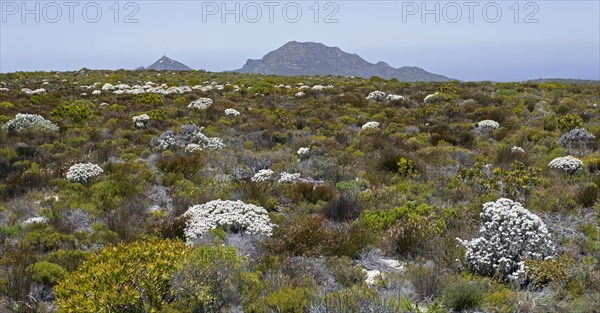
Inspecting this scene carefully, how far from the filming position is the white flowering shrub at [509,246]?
631cm

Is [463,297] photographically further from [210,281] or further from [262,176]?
[262,176]

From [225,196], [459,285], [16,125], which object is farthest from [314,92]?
[459,285]

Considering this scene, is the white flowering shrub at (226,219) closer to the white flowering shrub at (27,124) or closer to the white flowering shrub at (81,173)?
the white flowering shrub at (81,173)

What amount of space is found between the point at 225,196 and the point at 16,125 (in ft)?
34.6

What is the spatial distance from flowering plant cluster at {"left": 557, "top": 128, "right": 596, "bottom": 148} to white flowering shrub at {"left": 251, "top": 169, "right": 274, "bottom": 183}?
30.3ft

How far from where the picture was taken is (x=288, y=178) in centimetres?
1088

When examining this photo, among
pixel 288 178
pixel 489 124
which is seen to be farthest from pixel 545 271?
pixel 489 124

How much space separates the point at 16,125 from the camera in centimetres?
1569

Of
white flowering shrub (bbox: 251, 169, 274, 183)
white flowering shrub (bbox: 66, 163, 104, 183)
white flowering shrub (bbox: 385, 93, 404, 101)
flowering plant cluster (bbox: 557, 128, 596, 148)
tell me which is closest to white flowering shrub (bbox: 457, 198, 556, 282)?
white flowering shrub (bbox: 251, 169, 274, 183)

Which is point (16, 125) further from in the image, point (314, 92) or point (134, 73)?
point (134, 73)

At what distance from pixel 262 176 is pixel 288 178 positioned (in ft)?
2.22

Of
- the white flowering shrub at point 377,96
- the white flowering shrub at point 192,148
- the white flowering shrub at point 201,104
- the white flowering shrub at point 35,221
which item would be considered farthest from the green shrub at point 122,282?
the white flowering shrub at point 377,96

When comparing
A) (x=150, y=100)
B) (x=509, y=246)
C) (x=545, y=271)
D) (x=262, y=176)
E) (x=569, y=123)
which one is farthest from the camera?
(x=150, y=100)

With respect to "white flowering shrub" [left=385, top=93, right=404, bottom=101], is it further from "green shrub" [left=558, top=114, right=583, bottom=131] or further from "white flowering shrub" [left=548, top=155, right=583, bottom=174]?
"white flowering shrub" [left=548, top=155, right=583, bottom=174]
